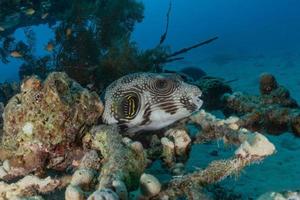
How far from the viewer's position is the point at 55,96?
4.45 meters

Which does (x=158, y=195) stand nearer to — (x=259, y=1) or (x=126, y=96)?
(x=126, y=96)

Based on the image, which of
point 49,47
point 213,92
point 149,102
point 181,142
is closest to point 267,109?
point 181,142

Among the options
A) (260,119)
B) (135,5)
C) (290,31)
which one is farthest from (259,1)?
(260,119)

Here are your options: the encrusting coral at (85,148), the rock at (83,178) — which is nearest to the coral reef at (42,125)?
the encrusting coral at (85,148)

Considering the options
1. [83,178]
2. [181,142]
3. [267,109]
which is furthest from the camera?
[267,109]

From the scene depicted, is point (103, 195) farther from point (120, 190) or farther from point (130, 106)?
point (130, 106)

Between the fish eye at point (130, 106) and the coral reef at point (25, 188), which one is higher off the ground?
the fish eye at point (130, 106)

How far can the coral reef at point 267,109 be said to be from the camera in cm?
571

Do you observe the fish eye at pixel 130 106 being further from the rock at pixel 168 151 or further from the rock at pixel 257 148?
the rock at pixel 257 148

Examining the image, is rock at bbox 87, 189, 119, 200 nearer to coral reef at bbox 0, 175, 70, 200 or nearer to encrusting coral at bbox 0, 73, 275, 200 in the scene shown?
encrusting coral at bbox 0, 73, 275, 200

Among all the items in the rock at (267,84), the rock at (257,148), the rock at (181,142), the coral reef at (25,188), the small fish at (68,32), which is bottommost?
the coral reef at (25,188)

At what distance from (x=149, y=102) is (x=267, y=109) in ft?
6.98

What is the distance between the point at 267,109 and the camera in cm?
597

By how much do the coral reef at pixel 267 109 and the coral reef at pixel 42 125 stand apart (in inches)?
100
